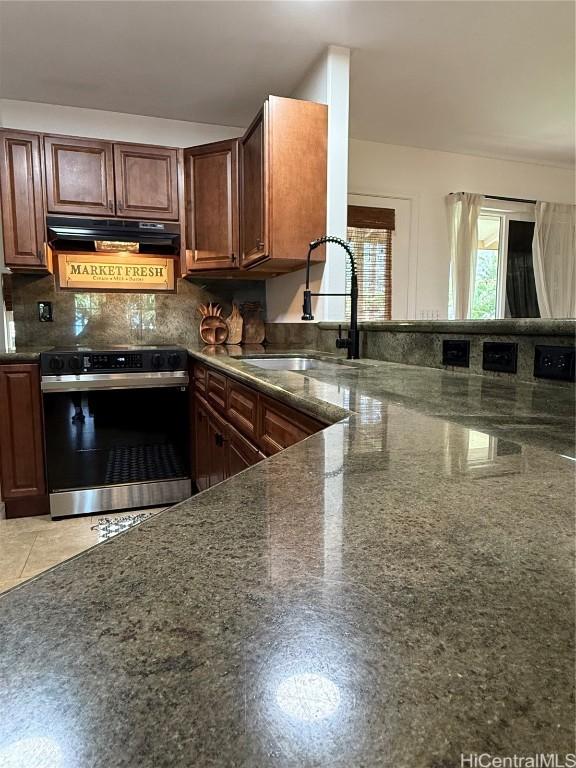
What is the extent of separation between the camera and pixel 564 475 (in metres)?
0.57

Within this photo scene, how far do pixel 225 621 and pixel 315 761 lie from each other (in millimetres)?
103

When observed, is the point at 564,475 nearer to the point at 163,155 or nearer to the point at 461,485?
the point at 461,485

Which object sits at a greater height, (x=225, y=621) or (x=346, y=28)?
(x=346, y=28)

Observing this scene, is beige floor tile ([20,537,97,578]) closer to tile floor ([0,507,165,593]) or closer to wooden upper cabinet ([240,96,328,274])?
tile floor ([0,507,165,593])

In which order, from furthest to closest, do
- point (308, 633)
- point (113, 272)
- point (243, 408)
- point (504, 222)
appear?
point (504, 222)
point (113, 272)
point (243, 408)
point (308, 633)

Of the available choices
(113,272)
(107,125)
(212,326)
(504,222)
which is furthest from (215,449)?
(504,222)

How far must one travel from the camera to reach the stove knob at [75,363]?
2535mm

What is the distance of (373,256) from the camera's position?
401cm

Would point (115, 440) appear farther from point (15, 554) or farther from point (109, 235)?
point (109, 235)

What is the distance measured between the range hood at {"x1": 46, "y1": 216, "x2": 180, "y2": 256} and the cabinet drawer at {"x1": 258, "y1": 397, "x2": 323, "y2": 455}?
190cm

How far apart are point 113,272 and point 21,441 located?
1.33 m

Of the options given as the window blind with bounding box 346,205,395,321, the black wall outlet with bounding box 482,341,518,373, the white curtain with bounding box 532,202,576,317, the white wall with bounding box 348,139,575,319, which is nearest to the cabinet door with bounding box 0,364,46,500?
the black wall outlet with bounding box 482,341,518,373

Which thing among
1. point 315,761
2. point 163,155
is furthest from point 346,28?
point 315,761

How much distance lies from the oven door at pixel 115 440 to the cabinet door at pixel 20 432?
0.10 meters
